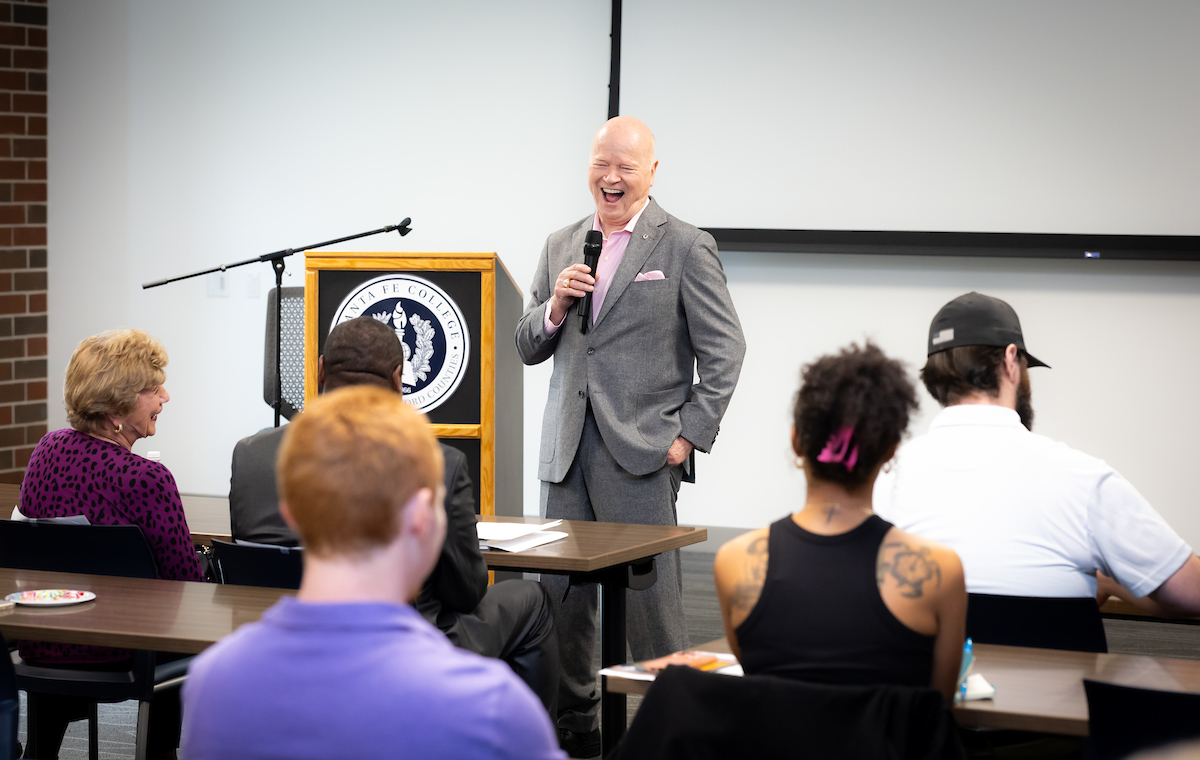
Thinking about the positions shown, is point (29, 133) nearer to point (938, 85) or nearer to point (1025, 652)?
point (938, 85)

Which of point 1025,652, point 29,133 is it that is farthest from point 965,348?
point 29,133

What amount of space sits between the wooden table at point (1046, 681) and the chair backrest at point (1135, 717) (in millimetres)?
30

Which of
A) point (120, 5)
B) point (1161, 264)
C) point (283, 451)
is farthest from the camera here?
point (120, 5)

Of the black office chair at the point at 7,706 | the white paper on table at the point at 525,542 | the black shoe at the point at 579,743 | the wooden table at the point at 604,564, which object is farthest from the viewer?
the black shoe at the point at 579,743

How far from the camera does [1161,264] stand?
522 centimetres

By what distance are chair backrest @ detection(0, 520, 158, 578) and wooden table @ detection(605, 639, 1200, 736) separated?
3.82ft

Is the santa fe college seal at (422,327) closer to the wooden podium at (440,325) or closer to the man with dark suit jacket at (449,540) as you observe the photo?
the wooden podium at (440,325)

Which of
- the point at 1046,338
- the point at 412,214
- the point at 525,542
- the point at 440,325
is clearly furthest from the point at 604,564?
the point at 412,214

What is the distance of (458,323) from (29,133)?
14.6 ft

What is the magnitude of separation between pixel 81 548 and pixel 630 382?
4.68ft

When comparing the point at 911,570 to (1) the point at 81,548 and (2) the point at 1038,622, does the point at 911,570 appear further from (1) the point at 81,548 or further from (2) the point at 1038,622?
(1) the point at 81,548

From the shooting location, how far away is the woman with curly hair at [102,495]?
2.31 metres

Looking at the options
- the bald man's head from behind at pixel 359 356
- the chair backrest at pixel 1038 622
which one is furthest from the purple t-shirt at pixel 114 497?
the chair backrest at pixel 1038 622

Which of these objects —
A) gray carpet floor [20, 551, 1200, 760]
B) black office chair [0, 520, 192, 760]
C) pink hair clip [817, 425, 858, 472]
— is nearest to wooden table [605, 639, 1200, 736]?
pink hair clip [817, 425, 858, 472]
